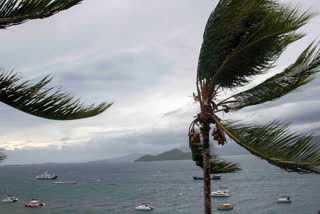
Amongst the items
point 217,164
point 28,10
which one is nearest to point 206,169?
point 217,164

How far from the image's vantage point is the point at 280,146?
16.3 ft

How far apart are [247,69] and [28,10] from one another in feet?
18.7

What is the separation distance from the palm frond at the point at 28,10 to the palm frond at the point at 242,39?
14.9ft

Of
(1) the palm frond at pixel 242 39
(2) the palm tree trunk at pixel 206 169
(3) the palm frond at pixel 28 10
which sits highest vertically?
(1) the palm frond at pixel 242 39

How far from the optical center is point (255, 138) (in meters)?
5.42

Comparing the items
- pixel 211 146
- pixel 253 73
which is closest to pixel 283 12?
pixel 253 73

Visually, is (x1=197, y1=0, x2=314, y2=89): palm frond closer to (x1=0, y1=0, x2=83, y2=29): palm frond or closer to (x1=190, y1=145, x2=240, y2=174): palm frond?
(x1=190, y1=145, x2=240, y2=174): palm frond

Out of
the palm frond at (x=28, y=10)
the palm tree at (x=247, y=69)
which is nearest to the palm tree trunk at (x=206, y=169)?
the palm tree at (x=247, y=69)

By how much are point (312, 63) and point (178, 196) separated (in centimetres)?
8380

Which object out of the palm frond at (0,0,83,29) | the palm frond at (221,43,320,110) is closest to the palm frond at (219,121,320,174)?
the palm frond at (221,43,320,110)

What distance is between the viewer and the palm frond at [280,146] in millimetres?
4340

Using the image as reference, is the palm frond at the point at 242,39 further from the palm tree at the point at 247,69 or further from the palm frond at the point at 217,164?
the palm frond at the point at 217,164

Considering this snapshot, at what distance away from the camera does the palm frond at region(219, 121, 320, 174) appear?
171 inches

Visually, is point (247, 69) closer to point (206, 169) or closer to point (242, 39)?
point (242, 39)
